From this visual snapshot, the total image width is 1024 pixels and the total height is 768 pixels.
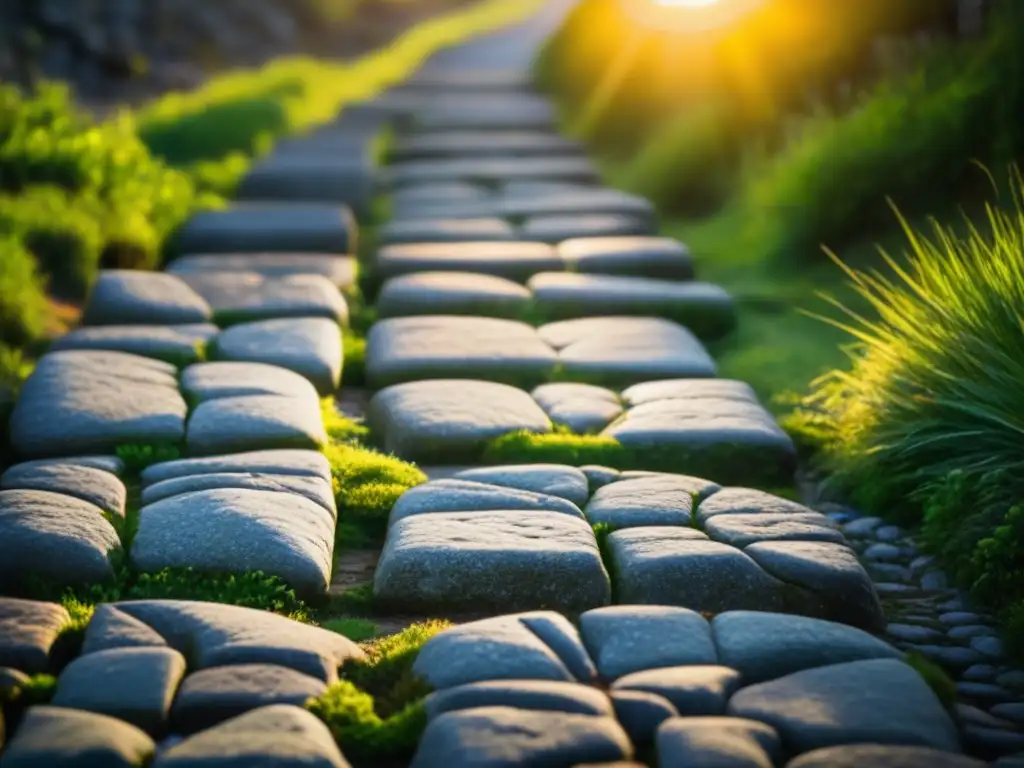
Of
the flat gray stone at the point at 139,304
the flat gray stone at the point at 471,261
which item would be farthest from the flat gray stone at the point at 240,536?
the flat gray stone at the point at 471,261

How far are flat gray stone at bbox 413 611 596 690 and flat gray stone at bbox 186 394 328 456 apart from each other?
1.15m

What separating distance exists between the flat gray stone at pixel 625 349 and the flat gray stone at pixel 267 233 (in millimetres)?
1401

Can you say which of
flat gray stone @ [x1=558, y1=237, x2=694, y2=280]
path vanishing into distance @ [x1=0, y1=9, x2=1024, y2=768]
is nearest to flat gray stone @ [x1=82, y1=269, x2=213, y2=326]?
path vanishing into distance @ [x1=0, y1=9, x2=1024, y2=768]

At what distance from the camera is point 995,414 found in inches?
124

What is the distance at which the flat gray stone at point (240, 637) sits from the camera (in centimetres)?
239

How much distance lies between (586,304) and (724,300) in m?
0.49

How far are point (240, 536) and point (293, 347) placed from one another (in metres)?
1.48

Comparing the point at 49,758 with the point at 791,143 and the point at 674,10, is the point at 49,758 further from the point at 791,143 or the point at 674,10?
the point at 674,10

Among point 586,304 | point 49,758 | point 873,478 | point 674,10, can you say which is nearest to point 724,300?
point 586,304

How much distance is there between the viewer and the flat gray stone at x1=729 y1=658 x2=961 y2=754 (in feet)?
7.09

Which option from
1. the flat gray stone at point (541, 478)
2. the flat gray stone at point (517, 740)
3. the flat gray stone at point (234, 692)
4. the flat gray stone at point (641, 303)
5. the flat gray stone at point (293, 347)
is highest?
the flat gray stone at point (641, 303)

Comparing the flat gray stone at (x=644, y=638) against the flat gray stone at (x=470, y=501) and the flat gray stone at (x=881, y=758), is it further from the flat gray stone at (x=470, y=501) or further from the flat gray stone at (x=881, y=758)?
the flat gray stone at (x=470, y=501)

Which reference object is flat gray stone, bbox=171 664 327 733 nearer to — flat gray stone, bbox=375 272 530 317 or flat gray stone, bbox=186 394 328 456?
flat gray stone, bbox=186 394 328 456

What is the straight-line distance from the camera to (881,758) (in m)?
2.07
